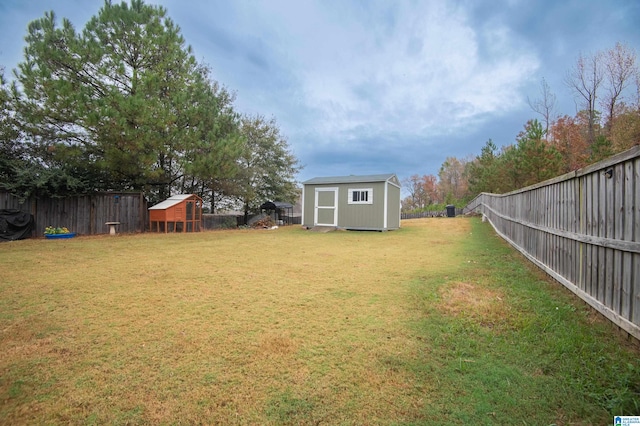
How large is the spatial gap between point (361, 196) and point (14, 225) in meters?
12.9

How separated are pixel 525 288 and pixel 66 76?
15.5m

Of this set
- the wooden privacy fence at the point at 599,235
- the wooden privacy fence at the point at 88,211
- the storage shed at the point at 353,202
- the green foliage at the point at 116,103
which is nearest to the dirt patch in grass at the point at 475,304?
the wooden privacy fence at the point at 599,235

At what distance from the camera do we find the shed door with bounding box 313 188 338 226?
1502 centimetres

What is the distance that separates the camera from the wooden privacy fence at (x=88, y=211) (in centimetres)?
1035

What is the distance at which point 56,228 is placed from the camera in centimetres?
1049

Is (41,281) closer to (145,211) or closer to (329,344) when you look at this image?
(329,344)

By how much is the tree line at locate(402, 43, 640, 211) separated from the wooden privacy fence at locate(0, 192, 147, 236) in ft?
59.2

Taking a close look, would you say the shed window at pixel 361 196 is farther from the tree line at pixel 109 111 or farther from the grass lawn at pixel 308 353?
the grass lawn at pixel 308 353

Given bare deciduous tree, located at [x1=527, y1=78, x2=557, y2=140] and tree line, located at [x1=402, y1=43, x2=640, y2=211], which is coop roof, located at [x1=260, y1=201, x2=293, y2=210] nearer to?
tree line, located at [x1=402, y1=43, x2=640, y2=211]

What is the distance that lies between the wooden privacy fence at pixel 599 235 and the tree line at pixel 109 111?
12.0 metres

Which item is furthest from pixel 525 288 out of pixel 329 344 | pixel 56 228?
pixel 56 228

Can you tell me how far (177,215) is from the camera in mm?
12781

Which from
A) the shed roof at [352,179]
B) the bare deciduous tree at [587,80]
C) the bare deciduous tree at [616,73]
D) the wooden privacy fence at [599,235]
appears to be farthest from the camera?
the bare deciduous tree at [587,80]

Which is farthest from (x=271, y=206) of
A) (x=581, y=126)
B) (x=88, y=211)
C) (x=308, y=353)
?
(x=581, y=126)
